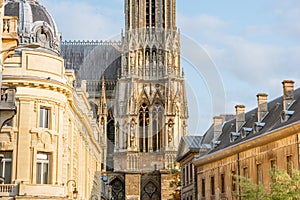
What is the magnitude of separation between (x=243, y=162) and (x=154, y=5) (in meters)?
58.4

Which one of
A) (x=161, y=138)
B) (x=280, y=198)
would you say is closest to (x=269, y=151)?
(x=280, y=198)

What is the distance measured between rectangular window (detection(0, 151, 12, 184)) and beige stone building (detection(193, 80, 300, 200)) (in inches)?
462

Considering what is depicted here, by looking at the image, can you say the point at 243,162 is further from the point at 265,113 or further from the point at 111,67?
the point at 111,67

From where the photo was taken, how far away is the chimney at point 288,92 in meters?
36.9

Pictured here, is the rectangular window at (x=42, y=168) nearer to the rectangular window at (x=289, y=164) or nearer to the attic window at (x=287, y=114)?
the rectangular window at (x=289, y=164)

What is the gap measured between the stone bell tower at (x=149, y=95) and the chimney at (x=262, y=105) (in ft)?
154

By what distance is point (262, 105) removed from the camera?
136 feet

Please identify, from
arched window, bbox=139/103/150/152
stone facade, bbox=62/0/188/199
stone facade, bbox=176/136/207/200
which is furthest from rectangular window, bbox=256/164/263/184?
arched window, bbox=139/103/150/152

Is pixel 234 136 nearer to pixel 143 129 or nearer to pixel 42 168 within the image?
pixel 42 168

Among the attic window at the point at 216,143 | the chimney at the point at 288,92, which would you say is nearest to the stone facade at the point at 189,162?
the attic window at the point at 216,143

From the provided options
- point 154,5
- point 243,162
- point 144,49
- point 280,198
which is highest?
point 154,5

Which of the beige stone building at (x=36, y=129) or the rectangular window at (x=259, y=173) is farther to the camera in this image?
the rectangular window at (x=259, y=173)

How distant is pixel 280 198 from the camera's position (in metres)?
24.9

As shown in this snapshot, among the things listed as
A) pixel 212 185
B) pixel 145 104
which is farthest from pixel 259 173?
pixel 145 104
